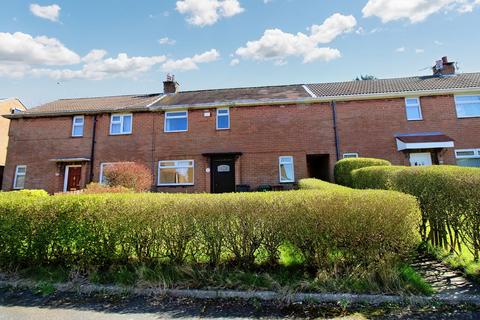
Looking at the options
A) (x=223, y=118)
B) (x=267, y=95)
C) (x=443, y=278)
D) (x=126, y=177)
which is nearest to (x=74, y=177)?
(x=126, y=177)

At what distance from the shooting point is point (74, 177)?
15.4 metres

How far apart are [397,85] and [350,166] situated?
784 cm

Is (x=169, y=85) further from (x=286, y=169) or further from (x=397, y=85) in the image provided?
(x=397, y=85)

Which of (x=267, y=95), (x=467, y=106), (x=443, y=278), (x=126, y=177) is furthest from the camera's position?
(x=267, y=95)

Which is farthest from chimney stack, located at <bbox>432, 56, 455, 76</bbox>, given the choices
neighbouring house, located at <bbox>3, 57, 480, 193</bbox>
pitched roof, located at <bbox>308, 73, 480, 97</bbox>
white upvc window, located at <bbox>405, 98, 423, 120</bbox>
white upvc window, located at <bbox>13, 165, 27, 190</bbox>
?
white upvc window, located at <bbox>13, 165, 27, 190</bbox>

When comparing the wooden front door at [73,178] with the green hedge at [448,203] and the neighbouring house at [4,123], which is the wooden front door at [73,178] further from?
the green hedge at [448,203]

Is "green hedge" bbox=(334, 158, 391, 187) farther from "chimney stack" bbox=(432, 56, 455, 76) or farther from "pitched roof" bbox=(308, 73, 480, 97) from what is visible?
"chimney stack" bbox=(432, 56, 455, 76)

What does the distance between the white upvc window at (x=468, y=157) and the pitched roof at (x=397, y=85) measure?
334cm

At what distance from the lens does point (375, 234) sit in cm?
357

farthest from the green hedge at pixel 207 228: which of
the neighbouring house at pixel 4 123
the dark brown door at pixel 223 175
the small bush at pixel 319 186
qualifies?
the neighbouring house at pixel 4 123

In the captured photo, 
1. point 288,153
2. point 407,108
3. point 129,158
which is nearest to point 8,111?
point 129,158

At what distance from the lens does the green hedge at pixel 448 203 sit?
3748 mm

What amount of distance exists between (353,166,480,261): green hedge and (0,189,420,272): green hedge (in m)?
0.55

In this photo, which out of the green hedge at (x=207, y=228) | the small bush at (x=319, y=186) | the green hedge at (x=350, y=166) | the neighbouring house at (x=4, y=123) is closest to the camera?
the green hedge at (x=207, y=228)
